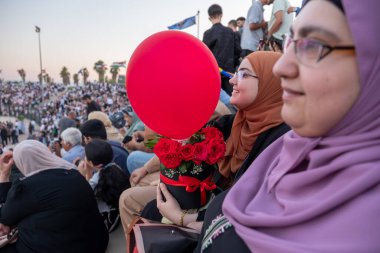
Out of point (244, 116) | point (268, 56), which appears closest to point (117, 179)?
point (244, 116)

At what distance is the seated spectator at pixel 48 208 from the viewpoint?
2.41 m

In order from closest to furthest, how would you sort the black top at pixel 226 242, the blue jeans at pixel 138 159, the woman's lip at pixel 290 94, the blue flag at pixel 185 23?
the woman's lip at pixel 290 94 < the black top at pixel 226 242 < the blue jeans at pixel 138 159 < the blue flag at pixel 185 23

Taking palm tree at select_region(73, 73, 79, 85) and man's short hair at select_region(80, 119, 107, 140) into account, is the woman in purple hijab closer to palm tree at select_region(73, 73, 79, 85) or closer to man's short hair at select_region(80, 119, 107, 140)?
man's short hair at select_region(80, 119, 107, 140)

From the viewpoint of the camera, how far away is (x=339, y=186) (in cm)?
73

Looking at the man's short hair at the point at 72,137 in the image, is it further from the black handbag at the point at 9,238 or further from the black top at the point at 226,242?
the black top at the point at 226,242

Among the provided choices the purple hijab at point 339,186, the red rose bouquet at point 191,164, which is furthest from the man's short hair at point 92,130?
the purple hijab at point 339,186

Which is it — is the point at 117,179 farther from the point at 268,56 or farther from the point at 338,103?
the point at 338,103

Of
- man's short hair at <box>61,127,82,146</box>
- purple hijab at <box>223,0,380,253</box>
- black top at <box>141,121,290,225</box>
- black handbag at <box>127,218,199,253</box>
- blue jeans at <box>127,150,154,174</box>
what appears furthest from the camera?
man's short hair at <box>61,127,82,146</box>

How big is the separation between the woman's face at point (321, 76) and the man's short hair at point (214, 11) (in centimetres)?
387

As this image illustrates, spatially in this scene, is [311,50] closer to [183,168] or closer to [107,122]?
[183,168]

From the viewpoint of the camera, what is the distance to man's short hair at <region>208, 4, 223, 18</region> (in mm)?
4368

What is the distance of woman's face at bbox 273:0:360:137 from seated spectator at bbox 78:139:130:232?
245 cm

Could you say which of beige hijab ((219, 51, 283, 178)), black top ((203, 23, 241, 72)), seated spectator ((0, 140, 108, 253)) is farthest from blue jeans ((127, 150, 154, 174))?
black top ((203, 23, 241, 72))

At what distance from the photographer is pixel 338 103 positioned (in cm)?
72
